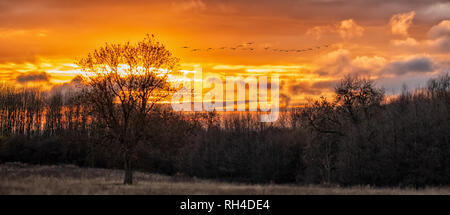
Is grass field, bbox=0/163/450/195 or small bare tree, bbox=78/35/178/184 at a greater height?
small bare tree, bbox=78/35/178/184

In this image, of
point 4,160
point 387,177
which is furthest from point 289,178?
point 4,160

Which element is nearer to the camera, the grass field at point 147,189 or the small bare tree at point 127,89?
the grass field at point 147,189

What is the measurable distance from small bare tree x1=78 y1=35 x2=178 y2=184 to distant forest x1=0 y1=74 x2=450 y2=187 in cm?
89

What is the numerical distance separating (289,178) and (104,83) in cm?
4999

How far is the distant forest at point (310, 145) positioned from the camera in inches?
1544

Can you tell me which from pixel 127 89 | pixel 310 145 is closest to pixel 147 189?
pixel 127 89

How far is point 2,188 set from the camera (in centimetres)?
2291

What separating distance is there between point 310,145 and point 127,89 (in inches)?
1477

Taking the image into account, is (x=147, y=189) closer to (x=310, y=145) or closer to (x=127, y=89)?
(x=127, y=89)

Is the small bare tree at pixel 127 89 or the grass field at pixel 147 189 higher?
the small bare tree at pixel 127 89

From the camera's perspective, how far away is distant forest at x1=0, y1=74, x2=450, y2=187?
39213 mm

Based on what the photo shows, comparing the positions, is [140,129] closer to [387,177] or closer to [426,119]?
[387,177]

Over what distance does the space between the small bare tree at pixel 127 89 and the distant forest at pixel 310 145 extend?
2.91 feet
